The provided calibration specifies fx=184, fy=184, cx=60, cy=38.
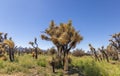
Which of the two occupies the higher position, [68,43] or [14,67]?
[68,43]

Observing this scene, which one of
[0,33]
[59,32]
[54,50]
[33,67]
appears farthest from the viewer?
[0,33]

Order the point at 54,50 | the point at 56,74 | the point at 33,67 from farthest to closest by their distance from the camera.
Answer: the point at 54,50 < the point at 33,67 < the point at 56,74

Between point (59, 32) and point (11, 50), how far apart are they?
5.70m

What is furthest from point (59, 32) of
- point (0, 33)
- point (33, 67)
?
point (0, 33)

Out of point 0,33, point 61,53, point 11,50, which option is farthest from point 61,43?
point 0,33

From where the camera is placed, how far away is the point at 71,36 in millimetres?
15453

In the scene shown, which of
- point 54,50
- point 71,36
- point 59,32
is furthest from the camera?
point 54,50

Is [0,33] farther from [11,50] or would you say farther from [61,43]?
[61,43]

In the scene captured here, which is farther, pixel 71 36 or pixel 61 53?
pixel 61 53

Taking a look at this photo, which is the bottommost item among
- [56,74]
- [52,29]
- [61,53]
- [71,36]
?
[56,74]

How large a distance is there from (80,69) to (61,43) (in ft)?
8.61

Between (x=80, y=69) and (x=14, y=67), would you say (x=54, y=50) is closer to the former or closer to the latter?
(x=80, y=69)

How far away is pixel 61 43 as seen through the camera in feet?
50.3

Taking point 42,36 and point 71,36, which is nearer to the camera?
point 71,36
